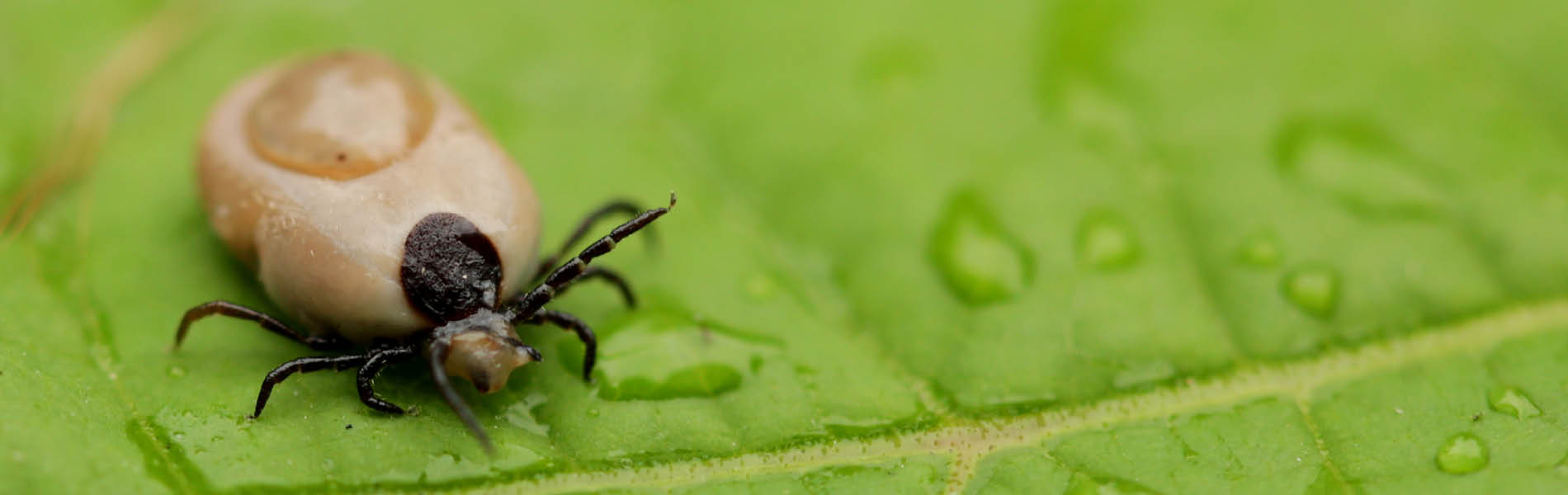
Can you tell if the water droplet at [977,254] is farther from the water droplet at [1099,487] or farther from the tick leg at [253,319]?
the tick leg at [253,319]

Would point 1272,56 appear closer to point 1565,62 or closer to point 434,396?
point 1565,62

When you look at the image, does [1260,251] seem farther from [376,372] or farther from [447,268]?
[376,372]

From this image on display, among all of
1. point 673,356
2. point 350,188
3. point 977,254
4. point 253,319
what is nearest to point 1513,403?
point 977,254

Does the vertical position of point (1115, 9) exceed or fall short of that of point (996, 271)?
it exceeds it

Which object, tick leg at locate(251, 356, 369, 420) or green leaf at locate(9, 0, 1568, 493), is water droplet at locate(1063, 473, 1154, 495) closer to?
green leaf at locate(9, 0, 1568, 493)

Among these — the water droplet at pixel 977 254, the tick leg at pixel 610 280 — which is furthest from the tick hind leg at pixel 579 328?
the water droplet at pixel 977 254

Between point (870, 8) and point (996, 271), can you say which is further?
point (870, 8)

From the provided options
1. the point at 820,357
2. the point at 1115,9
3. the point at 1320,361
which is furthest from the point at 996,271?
the point at 1115,9

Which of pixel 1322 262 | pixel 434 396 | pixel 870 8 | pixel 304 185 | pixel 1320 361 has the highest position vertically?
pixel 870 8
